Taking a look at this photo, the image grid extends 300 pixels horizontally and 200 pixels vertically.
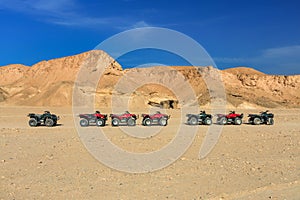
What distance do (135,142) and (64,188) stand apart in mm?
8306

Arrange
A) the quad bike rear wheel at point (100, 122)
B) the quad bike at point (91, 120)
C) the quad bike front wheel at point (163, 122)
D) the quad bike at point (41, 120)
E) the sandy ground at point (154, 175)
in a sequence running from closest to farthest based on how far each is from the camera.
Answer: the sandy ground at point (154, 175)
the quad bike at point (91, 120)
the quad bike rear wheel at point (100, 122)
the quad bike at point (41, 120)
the quad bike front wheel at point (163, 122)

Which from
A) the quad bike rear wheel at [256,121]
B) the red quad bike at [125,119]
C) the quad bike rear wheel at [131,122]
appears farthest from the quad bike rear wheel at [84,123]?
the quad bike rear wheel at [256,121]

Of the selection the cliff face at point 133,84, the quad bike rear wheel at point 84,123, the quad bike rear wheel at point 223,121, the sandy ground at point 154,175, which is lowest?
the sandy ground at point 154,175

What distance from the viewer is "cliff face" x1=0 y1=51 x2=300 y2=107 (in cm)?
6122

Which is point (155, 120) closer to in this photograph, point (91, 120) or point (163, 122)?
point (163, 122)

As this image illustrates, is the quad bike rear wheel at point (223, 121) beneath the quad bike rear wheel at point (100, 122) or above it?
above

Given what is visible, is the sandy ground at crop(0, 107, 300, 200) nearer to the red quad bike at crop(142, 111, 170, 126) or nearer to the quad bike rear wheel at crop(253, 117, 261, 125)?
the red quad bike at crop(142, 111, 170, 126)

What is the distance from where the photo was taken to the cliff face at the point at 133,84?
2410 inches

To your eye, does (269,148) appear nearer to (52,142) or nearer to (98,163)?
(98,163)

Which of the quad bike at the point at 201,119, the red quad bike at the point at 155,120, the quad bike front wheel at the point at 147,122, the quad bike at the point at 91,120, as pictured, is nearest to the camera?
the quad bike at the point at 91,120

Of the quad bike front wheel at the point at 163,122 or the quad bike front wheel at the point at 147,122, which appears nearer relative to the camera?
the quad bike front wheel at the point at 147,122

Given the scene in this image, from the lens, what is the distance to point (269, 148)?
1658 centimetres

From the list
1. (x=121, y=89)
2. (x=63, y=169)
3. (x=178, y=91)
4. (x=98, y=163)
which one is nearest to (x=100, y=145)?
(x=98, y=163)

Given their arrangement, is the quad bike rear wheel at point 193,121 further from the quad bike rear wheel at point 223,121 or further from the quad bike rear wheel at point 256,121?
the quad bike rear wheel at point 256,121
